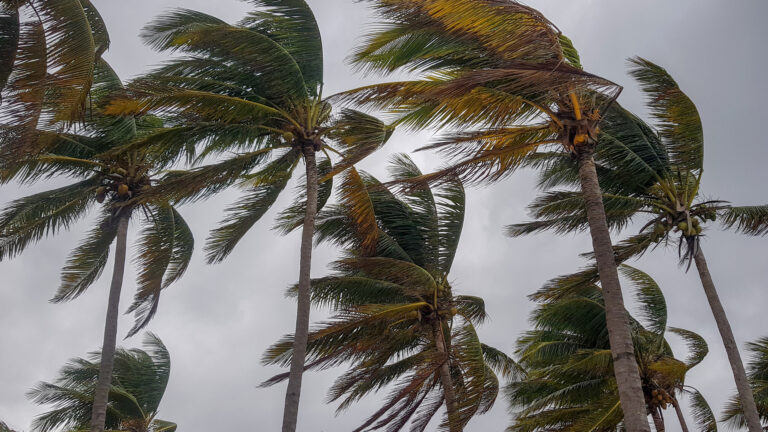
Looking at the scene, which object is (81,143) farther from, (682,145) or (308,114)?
(682,145)

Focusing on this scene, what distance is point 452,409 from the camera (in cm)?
1473

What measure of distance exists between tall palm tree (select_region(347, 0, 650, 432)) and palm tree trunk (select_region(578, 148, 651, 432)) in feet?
0.04

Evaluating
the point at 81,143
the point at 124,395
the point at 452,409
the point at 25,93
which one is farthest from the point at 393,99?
the point at 124,395

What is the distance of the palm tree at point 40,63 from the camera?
854 centimetres

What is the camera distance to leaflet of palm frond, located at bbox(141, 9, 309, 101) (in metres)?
14.0

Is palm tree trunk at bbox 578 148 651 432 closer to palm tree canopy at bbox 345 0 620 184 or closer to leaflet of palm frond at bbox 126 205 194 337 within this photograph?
palm tree canopy at bbox 345 0 620 184

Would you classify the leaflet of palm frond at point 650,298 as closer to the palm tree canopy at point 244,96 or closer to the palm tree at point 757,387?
the palm tree at point 757,387

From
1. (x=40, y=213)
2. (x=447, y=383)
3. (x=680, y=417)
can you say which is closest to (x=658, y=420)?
(x=680, y=417)

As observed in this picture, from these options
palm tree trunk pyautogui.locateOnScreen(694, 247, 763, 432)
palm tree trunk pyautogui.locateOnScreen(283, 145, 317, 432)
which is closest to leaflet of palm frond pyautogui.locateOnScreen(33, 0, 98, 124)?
palm tree trunk pyautogui.locateOnScreen(283, 145, 317, 432)

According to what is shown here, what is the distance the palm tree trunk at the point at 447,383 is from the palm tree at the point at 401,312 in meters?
0.02

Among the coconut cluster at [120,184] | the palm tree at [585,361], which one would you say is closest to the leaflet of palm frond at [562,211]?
the palm tree at [585,361]

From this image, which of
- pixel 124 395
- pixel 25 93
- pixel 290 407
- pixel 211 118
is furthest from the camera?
pixel 124 395

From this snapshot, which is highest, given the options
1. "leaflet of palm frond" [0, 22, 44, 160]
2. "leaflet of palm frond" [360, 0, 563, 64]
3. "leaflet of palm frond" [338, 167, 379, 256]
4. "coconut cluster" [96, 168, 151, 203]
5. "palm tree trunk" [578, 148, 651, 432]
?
"coconut cluster" [96, 168, 151, 203]

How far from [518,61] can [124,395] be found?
15159 millimetres
